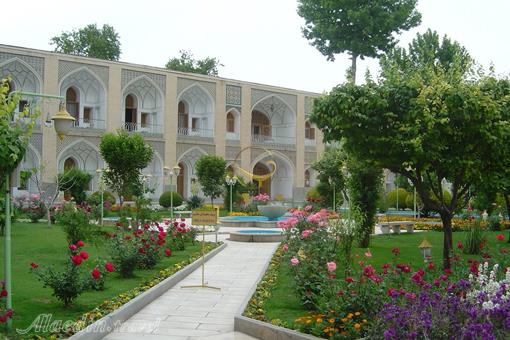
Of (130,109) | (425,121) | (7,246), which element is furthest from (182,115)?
(7,246)

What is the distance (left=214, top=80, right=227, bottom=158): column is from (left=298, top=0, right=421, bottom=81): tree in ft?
25.9

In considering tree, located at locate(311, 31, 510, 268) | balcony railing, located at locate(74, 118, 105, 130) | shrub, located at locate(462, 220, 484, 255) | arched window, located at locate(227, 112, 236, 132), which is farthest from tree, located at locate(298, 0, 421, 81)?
tree, located at locate(311, 31, 510, 268)

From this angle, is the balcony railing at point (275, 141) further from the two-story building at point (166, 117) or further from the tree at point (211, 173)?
the tree at point (211, 173)

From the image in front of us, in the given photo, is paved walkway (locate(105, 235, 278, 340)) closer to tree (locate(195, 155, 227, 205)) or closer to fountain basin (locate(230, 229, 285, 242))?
fountain basin (locate(230, 229, 285, 242))

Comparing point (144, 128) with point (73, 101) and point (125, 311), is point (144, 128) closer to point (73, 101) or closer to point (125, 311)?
point (73, 101)

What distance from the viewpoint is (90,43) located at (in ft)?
133

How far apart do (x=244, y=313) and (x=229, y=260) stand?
5303 millimetres

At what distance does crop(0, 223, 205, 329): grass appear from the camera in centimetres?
606

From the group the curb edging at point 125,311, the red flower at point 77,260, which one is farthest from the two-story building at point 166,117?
the red flower at point 77,260

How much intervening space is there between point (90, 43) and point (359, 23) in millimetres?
22256

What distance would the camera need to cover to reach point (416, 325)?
4133 mm

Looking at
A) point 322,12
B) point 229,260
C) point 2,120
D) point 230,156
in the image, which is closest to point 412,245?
point 229,260

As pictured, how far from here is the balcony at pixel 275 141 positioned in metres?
35.8

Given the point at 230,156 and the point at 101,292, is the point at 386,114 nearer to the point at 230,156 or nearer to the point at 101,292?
the point at 101,292
